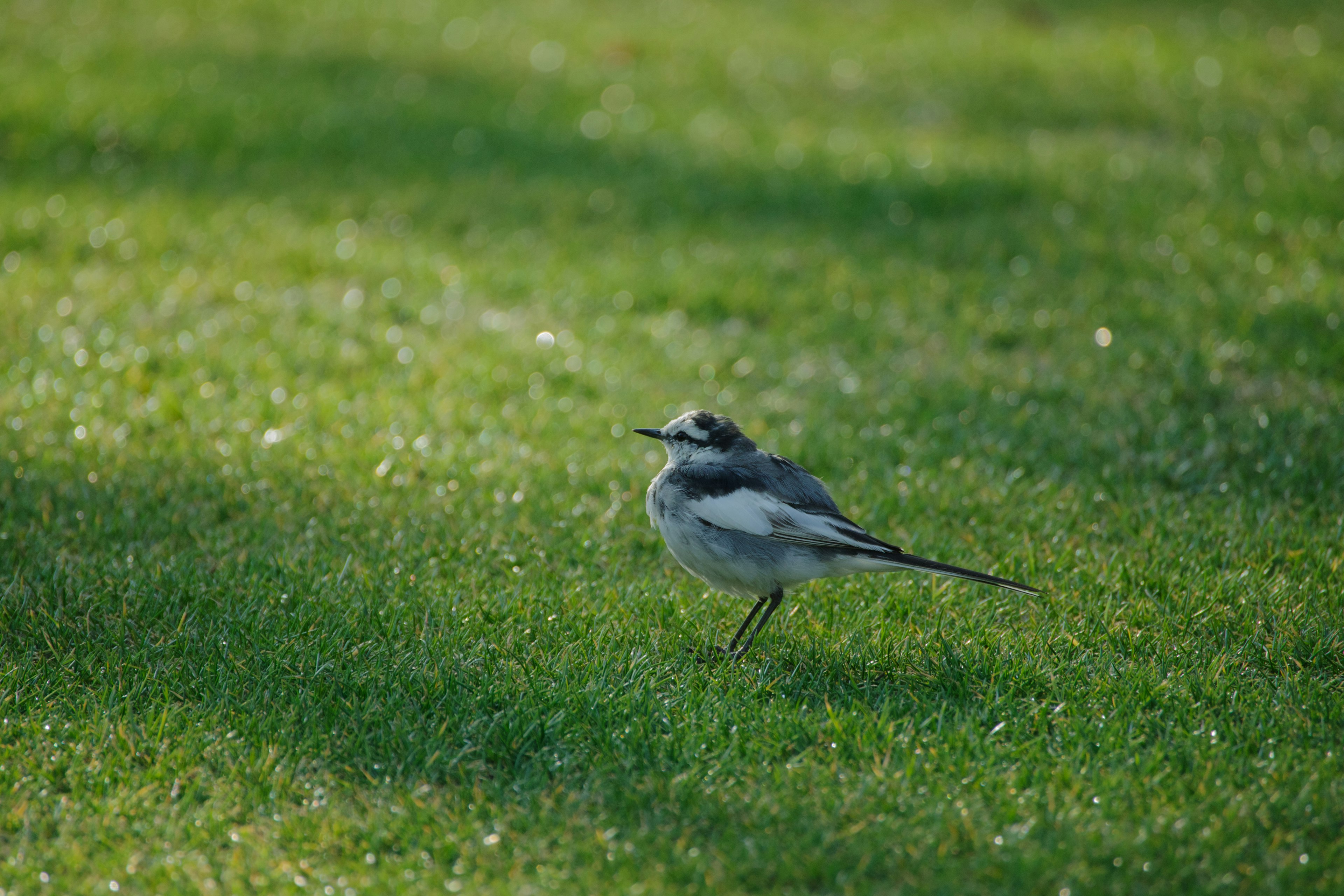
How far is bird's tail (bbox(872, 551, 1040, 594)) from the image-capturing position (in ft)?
13.6

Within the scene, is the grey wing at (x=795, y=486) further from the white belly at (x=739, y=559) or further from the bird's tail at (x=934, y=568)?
the bird's tail at (x=934, y=568)

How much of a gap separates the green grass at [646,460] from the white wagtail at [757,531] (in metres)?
0.30

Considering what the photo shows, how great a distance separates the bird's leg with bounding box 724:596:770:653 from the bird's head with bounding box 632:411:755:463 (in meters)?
0.63

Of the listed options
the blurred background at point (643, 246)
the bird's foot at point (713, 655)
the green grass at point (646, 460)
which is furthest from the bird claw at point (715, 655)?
the blurred background at point (643, 246)

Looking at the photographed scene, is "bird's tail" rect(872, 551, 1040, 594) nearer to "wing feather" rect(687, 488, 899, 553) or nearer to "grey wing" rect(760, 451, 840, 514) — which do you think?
"wing feather" rect(687, 488, 899, 553)

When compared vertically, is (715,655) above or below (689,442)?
below

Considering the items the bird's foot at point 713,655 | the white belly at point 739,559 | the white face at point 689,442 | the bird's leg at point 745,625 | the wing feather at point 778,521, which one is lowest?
the bird's foot at point 713,655

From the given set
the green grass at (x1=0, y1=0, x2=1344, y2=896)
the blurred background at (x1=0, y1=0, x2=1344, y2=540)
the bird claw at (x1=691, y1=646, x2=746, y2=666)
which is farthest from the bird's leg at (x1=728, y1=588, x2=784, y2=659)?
the blurred background at (x1=0, y1=0, x2=1344, y2=540)

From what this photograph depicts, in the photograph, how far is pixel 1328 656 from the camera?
446 centimetres

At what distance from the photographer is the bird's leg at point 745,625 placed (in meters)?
4.66

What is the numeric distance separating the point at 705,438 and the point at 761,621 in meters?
0.83

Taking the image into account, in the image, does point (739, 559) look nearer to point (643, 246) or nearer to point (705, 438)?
point (705, 438)

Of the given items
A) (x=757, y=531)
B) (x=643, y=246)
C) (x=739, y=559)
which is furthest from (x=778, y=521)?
(x=643, y=246)

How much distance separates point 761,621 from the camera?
4707mm
